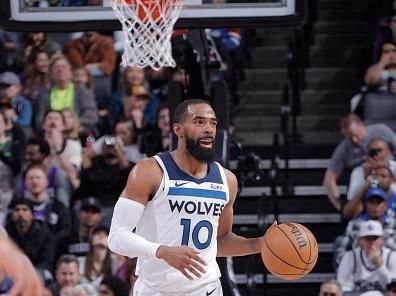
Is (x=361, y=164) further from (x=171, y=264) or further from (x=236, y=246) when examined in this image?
(x=171, y=264)

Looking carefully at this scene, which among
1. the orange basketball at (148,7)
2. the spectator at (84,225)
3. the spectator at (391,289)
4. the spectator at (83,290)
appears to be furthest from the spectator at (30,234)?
the orange basketball at (148,7)

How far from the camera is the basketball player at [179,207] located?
752 centimetres

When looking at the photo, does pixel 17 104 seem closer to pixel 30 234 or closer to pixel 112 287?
pixel 30 234

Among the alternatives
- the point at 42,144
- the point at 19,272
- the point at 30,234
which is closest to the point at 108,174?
the point at 42,144

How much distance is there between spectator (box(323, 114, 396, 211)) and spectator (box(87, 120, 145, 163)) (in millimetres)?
1896

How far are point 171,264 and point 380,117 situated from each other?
21.0 ft

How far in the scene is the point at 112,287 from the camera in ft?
35.6

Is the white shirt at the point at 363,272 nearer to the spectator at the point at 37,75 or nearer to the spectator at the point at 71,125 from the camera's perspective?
the spectator at the point at 71,125

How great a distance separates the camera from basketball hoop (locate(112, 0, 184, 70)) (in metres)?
8.98

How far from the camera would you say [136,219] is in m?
7.50

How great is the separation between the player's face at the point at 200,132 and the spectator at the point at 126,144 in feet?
16.6

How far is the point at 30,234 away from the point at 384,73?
400 cm

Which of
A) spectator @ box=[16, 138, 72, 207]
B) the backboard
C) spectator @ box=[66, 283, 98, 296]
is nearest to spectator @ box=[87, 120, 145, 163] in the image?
spectator @ box=[16, 138, 72, 207]

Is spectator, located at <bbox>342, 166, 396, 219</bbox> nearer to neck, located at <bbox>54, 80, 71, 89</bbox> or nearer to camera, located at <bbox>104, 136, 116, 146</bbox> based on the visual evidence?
camera, located at <bbox>104, 136, 116, 146</bbox>
